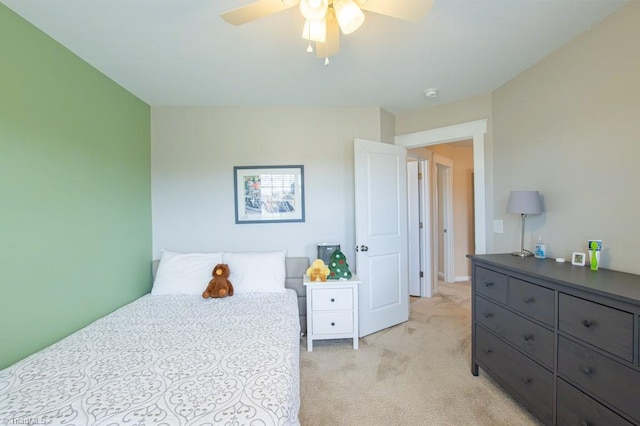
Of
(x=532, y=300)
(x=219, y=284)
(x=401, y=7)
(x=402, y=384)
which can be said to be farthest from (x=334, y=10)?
(x=402, y=384)

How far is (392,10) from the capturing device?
1259mm

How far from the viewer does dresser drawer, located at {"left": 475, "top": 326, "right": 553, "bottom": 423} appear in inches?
57.2

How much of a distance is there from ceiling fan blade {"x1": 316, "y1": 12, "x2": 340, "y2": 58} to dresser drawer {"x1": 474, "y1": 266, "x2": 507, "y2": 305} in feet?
5.77

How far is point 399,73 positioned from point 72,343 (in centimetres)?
291

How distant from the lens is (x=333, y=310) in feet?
8.11

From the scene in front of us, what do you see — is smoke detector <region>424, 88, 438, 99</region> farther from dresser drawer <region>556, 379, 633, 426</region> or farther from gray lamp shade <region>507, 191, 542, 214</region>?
dresser drawer <region>556, 379, 633, 426</region>

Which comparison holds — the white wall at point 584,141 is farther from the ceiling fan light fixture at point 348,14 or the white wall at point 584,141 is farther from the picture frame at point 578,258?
the ceiling fan light fixture at point 348,14

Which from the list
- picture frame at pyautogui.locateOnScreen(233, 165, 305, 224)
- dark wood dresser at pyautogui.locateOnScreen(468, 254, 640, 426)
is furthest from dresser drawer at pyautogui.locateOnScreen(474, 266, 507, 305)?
picture frame at pyautogui.locateOnScreen(233, 165, 305, 224)

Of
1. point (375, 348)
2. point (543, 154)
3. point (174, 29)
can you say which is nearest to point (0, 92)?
point (174, 29)

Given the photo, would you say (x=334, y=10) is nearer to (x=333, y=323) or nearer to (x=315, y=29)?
(x=315, y=29)

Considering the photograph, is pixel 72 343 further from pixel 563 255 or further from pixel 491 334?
pixel 563 255

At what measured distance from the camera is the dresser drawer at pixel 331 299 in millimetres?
2455

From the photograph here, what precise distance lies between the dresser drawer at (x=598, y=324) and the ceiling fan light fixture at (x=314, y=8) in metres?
1.78

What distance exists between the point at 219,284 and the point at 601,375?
7.83 ft
